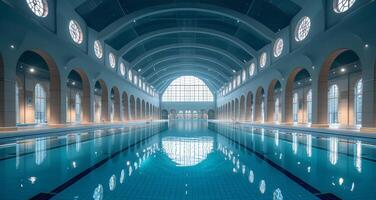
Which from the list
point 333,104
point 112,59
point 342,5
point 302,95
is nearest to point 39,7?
point 112,59

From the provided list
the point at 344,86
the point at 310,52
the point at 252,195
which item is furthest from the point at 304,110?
the point at 252,195

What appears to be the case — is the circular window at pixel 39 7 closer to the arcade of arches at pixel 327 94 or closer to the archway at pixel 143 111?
the arcade of arches at pixel 327 94

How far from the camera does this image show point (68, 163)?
5367 millimetres

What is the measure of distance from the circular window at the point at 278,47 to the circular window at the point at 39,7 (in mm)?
17787

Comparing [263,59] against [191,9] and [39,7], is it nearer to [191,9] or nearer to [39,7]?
[191,9]

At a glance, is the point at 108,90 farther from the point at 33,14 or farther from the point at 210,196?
the point at 210,196

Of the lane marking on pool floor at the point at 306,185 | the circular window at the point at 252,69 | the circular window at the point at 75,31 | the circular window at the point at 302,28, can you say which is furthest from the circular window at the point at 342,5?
the circular window at the point at 75,31

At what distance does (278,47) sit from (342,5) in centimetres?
811

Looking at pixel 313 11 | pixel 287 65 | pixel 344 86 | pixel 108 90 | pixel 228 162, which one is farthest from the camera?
pixel 108 90

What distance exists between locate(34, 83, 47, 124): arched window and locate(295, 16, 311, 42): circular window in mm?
26328

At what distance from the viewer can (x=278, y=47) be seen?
62.8ft

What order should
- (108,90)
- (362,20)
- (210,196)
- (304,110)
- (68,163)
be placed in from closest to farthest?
1. (210,196)
2. (68,163)
3. (362,20)
4. (108,90)
5. (304,110)

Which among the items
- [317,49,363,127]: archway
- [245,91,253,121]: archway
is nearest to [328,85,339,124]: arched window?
[317,49,363,127]: archway

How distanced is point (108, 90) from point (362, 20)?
21297 mm
